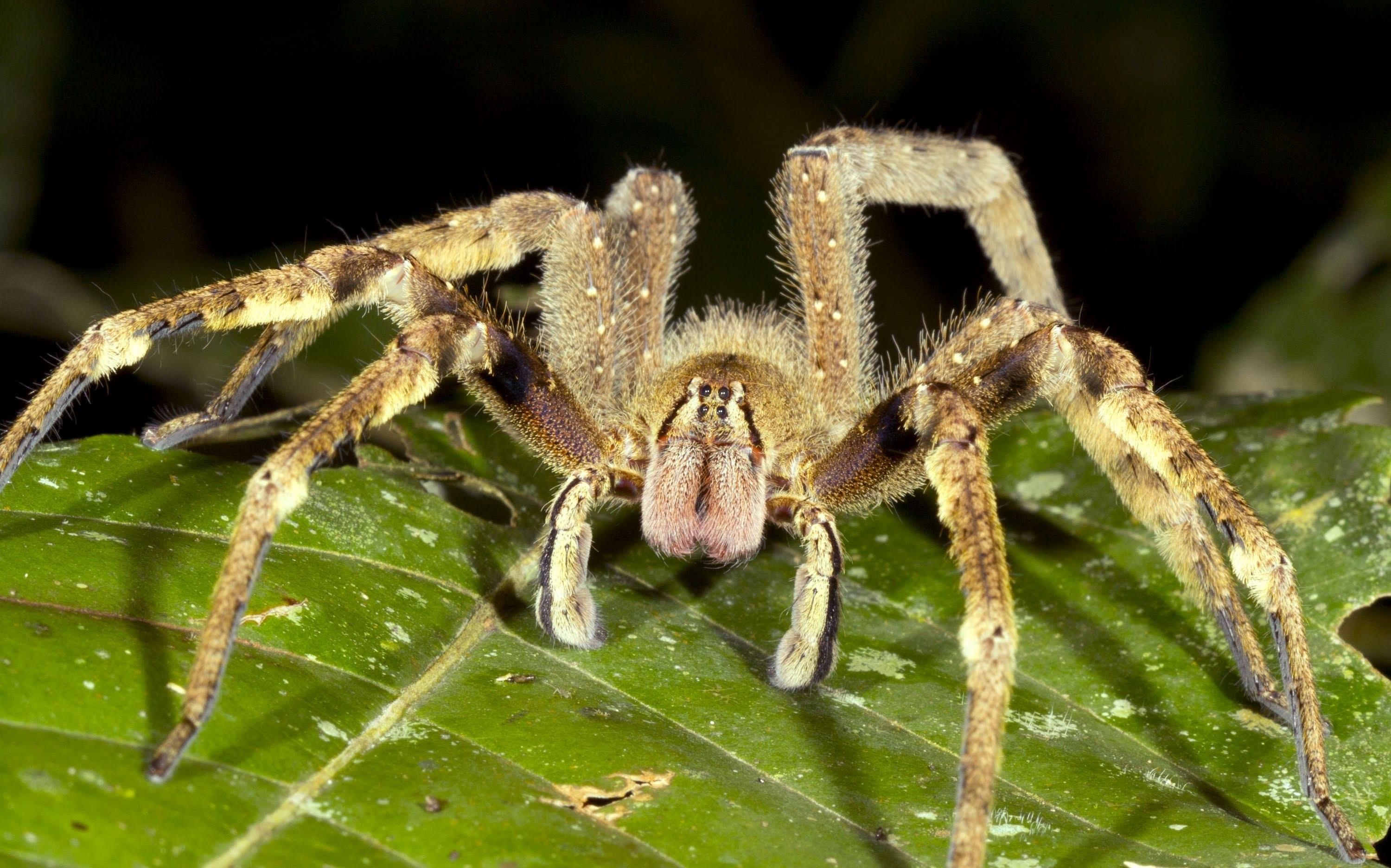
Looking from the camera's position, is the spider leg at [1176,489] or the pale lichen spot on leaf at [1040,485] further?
the pale lichen spot on leaf at [1040,485]

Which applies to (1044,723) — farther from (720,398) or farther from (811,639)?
(720,398)

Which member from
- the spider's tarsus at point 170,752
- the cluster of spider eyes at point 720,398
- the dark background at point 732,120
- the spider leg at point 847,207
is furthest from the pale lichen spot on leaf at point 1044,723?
the dark background at point 732,120

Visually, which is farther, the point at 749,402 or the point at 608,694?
the point at 749,402

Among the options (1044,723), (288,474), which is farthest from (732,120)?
(288,474)

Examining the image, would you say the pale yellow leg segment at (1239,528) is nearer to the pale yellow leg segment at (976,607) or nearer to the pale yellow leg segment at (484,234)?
the pale yellow leg segment at (976,607)

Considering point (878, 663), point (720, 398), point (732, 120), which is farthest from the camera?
point (732, 120)

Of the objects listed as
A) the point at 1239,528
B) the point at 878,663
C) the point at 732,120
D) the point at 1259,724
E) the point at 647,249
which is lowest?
the point at 1259,724
